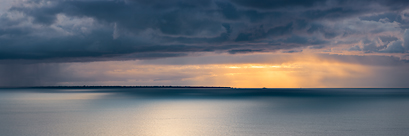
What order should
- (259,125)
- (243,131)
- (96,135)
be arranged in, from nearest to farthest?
(96,135), (243,131), (259,125)

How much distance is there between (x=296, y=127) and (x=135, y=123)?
55.1ft

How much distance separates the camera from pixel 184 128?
33781 mm

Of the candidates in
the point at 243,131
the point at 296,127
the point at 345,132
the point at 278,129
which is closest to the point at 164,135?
the point at 243,131

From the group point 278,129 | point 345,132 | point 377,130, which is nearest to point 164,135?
point 278,129

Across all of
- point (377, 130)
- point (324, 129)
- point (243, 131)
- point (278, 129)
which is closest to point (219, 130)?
point (243, 131)

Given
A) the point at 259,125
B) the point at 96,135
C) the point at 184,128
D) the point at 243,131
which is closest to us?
the point at 96,135

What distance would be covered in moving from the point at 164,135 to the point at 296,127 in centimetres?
1317

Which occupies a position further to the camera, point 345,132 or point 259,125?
point 259,125

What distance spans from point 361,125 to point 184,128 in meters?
18.1

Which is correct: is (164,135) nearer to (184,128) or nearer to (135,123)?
(184,128)

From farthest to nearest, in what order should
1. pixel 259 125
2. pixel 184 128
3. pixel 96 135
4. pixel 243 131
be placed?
pixel 259 125, pixel 184 128, pixel 243 131, pixel 96 135

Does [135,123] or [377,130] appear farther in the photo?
[135,123]

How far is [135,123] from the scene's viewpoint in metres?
37.8

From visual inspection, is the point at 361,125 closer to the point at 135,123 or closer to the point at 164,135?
the point at 164,135
